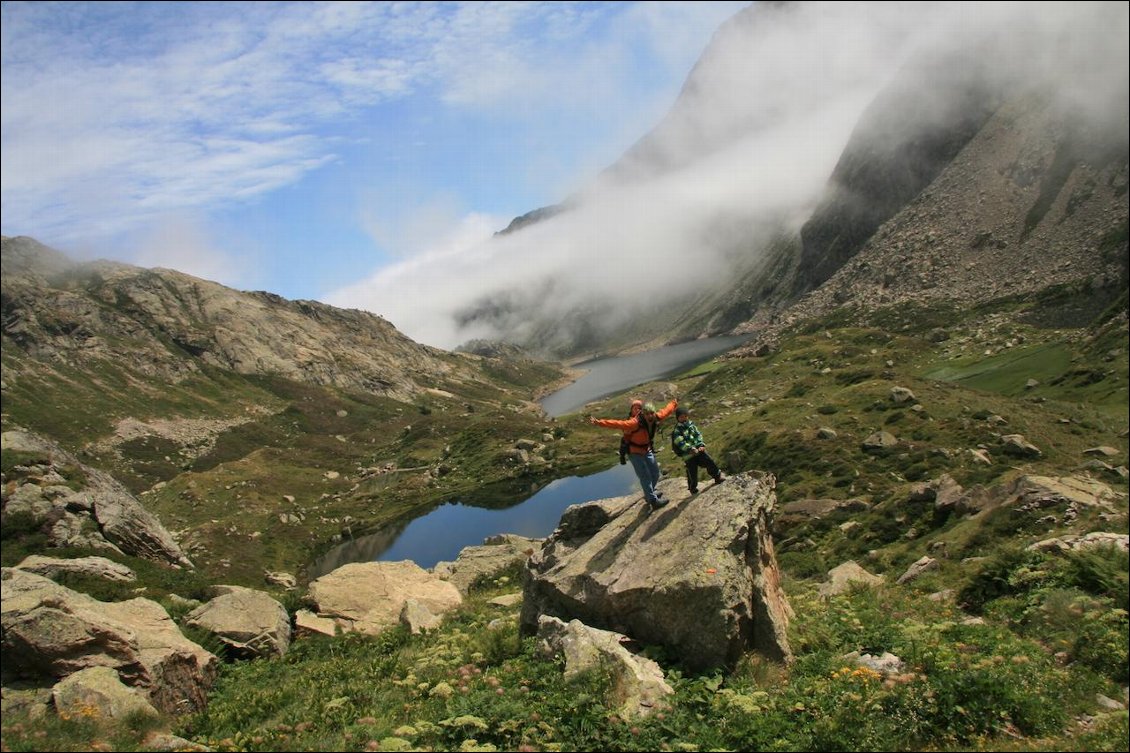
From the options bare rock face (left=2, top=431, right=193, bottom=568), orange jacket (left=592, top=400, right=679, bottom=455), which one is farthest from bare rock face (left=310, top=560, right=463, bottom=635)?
bare rock face (left=2, top=431, right=193, bottom=568)

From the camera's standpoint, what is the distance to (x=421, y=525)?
102875 millimetres

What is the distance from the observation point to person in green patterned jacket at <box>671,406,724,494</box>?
679 inches

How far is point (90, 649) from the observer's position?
47.1 ft

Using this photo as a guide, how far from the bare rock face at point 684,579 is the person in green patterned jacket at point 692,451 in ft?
1.58

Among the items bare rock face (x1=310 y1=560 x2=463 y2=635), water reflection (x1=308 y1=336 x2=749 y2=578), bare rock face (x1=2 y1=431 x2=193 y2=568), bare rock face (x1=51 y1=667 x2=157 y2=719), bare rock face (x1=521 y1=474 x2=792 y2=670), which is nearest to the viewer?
bare rock face (x1=51 y1=667 x2=157 y2=719)

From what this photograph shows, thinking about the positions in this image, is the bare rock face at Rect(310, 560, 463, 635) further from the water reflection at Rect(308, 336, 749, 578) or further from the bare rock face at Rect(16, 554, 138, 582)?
the water reflection at Rect(308, 336, 749, 578)

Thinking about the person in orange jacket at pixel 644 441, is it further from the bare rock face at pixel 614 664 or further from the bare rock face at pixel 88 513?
the bare rock face at pixel 88 513

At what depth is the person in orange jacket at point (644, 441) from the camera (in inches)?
702

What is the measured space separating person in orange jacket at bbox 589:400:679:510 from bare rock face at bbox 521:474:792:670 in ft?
1.96

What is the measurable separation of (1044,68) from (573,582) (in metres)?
216

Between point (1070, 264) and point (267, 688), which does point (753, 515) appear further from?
point (1070, 264)

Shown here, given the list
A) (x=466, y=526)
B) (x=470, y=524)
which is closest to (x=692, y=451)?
(x=466, y=526)

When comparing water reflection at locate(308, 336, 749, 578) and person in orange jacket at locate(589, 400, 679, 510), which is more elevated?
person in orange jacket at locate(589, 400, 679, 510)

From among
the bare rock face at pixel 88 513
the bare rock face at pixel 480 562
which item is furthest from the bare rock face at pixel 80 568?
the bare rock face at pixel 480 562
